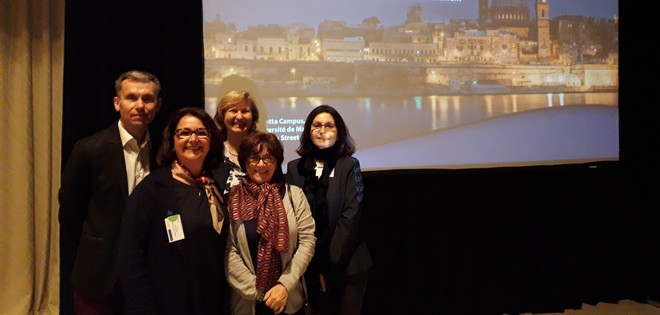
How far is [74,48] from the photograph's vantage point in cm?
335

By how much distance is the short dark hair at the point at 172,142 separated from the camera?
6.33 ft

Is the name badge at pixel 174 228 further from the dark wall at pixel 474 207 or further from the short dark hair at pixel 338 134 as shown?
the dark wall at pixel 474 207

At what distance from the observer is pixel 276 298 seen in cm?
202

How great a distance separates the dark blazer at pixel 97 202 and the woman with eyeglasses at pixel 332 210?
2.55 feet

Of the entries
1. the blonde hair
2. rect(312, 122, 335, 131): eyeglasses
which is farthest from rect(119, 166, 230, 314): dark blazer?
rect(312, 122, 335, 131): eyeglasses

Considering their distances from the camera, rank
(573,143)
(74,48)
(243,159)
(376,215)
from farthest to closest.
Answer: (573,143) < (376,215) < (74,48) < (243,159)

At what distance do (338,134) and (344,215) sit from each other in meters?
0.38

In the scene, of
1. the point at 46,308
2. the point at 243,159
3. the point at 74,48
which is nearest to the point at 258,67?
the point at 74,48

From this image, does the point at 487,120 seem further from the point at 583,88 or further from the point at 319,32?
the point at 319,32

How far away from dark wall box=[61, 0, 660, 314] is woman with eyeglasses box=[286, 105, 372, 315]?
4.15 feet

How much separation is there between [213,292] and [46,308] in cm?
233

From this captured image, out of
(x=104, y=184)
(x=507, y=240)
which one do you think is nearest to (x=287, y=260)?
(x=104, y=184)

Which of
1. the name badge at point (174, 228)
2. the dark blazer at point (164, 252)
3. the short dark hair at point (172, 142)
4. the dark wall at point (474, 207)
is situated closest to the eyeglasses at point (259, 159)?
the short dark hair at point (172, 142)

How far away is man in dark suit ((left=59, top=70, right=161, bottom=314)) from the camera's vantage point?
2.10m
